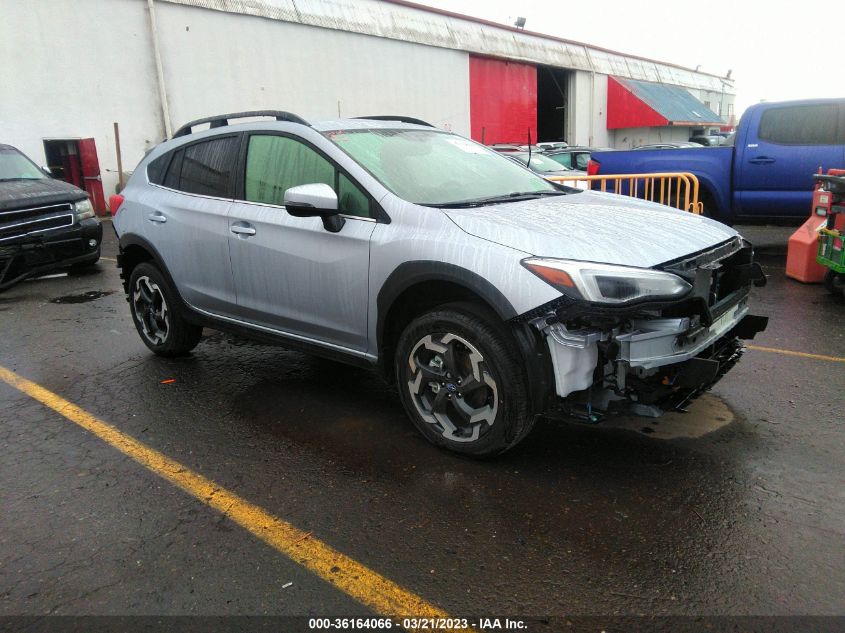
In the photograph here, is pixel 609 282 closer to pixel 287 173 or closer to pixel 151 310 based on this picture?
Result: pixel 287 173

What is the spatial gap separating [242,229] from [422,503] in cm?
219

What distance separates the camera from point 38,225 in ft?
28.2

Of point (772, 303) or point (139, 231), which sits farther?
point (772, 303)

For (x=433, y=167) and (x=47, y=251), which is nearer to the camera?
(x=433, y=167)

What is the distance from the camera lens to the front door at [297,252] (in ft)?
12.3

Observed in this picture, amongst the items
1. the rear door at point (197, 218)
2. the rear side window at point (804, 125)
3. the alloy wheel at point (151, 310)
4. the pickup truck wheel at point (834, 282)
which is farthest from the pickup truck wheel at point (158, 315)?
the rear side window at point (804, 125)

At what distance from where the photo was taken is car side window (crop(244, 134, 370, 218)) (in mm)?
3787

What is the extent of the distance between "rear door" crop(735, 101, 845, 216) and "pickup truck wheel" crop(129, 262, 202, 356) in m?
7.77

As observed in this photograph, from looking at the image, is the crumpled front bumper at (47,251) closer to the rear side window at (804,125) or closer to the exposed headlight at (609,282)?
the exposed headlight at (609,282)

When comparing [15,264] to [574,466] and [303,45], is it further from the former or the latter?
[303,45]

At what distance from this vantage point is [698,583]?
2516 millimetres

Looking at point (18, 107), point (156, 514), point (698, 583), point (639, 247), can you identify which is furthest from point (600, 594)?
point (18, 107)

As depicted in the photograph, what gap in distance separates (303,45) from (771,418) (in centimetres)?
2067

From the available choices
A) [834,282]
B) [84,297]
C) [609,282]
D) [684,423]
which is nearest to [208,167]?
[609,282]
